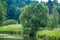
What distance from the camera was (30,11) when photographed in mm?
64875

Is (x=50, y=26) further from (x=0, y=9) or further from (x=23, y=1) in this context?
(x=23, y=1)

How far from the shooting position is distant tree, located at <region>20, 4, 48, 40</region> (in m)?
62.8

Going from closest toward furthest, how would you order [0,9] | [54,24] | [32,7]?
1. [54,24]
2. [32,7]
3. [0,9]

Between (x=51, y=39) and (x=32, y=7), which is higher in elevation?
(x=32, y=7)

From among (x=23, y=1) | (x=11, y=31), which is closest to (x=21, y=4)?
(x=23, y=1)

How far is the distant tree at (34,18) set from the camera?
62812mm

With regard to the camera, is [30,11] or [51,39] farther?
[30,11]

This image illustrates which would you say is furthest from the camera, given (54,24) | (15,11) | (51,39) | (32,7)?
(15,11)

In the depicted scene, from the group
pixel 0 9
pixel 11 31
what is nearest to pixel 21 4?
pixel 0 9

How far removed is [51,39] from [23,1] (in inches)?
3553

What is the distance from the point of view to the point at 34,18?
209 ft

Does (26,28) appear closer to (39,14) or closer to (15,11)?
(39,14)

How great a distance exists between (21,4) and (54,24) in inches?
2842

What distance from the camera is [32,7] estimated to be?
2594 inches
